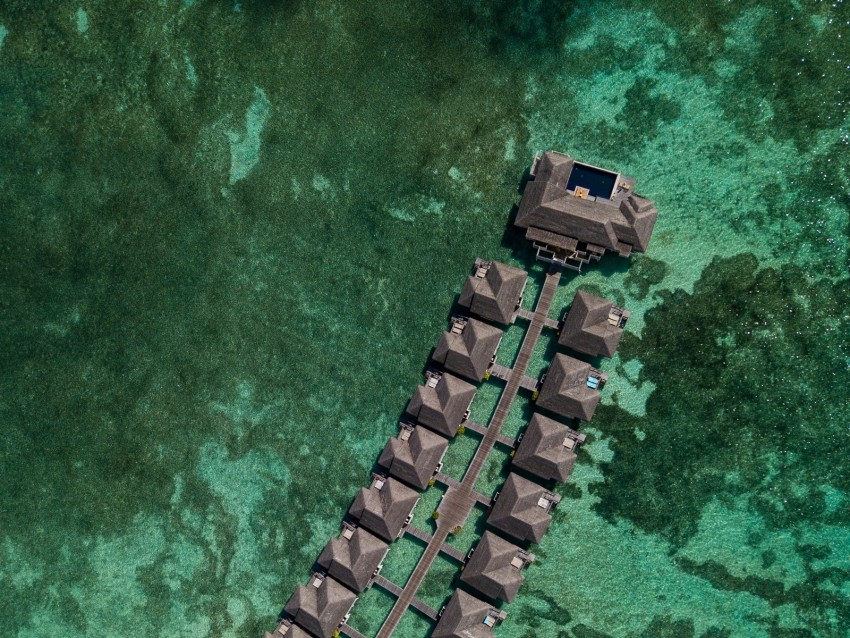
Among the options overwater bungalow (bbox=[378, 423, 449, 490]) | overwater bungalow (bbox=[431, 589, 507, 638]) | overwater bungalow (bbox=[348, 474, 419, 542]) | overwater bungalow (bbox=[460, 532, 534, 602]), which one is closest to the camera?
overwater bungalow (bbox=[460, 532, 534, 602])

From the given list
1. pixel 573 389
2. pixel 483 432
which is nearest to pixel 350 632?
pixel 483 432

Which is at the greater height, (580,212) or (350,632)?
(580,212)

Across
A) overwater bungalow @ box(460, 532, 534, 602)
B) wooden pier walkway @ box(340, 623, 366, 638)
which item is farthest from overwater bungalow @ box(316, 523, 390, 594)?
overwater bungalow @ box(460, 532, 534, 602)

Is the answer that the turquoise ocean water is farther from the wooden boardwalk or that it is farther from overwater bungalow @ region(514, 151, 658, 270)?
overwater bungalow @ region(514, 151, 658, 270)

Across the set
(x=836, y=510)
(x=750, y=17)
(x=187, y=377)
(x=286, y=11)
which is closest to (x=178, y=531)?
(x=187, y=377)

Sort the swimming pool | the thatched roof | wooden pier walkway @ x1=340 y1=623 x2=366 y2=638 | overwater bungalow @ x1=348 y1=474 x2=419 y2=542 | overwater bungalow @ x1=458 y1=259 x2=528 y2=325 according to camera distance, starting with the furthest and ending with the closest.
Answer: wooden pier walkway @ x1=340 y1=623 x2=366 y2=638 → overwater bungalow @ x1=348 y1=474 x2=419 y2=542 → the swimming pool → overwater bungalow @ x1=458 y1=259 x2=528 y2=325 → the thatched roof

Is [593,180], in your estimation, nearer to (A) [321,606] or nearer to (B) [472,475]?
(B) [472,475]

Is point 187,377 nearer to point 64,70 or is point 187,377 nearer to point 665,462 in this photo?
point 64,70
